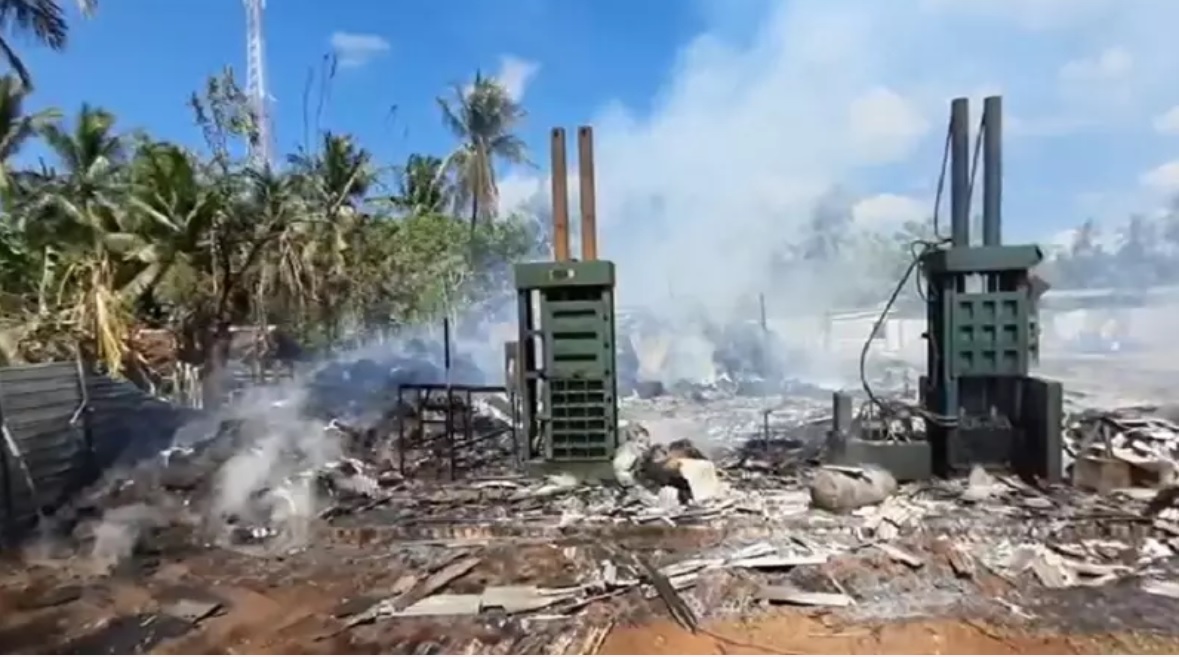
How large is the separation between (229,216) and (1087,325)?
1396cm

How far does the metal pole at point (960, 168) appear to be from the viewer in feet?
19.6

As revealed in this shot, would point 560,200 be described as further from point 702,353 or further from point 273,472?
point 702,353

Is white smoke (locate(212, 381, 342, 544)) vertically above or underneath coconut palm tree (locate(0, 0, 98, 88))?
underneath

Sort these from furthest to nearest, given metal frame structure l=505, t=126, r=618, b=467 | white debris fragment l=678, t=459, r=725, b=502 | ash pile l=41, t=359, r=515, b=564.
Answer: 1. metal frame structure l=505, t=126, r=618, b=467
2. white debris fragment l=678, t=459, r=725, b=502
3. ash pile l=41, t=359, r=515, b=564

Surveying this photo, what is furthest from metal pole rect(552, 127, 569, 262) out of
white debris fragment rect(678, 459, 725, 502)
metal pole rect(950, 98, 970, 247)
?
metal pole rect(950, 98, 970, 247)

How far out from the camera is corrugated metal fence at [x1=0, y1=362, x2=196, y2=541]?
17.1 feet

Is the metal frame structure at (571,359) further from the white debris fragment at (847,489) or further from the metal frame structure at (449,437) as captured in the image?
the white debris fragment at (847,489)

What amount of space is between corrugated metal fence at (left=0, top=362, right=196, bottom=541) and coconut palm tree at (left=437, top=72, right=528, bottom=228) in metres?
12.9

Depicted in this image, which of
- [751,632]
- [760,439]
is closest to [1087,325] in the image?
[760,439]

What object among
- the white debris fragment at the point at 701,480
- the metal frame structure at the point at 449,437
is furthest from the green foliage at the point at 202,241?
the white debris fragment at the point at 701,480

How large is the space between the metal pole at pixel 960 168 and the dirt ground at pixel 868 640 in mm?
3374

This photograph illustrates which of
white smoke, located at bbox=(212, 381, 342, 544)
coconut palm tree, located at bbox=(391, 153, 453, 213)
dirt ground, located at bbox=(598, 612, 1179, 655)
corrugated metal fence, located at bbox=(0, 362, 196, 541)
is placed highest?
coconut palm tree, located at bbox=(391, 153, 453, 213)

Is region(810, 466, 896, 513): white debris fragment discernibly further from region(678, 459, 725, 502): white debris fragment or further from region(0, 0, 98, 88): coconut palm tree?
region(0, 0, 98, 88): coconut palm tree

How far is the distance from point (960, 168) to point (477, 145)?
14839 mm
